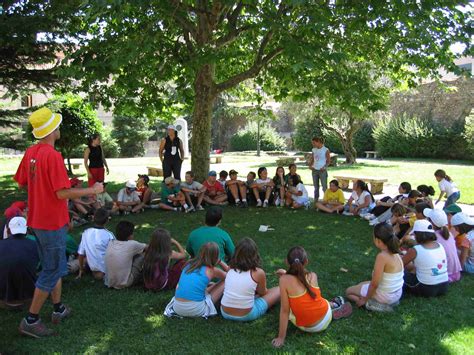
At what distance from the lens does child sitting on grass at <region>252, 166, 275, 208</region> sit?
10.6 m

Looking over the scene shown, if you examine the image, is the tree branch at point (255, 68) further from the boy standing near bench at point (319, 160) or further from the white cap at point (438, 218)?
the white cap at point (438, 218)

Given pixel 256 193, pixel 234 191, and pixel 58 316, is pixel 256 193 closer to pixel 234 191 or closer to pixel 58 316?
pixel 234 191

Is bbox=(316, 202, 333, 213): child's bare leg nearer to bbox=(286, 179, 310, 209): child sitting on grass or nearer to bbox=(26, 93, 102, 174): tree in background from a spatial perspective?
bbox=(286, 179, 310, 209): child sitting on grass

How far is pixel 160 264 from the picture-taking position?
4.91 metres

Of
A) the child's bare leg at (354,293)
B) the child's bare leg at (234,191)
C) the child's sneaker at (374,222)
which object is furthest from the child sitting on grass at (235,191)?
the child's bare leg at (354,293)

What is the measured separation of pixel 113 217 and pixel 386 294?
650cm

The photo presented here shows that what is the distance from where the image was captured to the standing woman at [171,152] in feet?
34.8

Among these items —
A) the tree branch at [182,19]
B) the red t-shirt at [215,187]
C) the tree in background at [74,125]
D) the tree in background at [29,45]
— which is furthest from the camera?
the tree in background at [74,125]

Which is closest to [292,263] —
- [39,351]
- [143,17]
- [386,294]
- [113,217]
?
[386,294]

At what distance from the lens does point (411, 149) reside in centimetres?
2797

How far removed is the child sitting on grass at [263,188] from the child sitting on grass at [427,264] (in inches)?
232

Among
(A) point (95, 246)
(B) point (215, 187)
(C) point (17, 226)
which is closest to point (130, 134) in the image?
(B) point (215, 187)

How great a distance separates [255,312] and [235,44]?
382 inches

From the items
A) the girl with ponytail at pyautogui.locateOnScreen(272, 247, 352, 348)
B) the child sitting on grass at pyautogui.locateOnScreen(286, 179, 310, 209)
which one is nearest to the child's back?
the girl with ponytail at pyautogui.locateOnScreen(272, 247, 352, 348)
